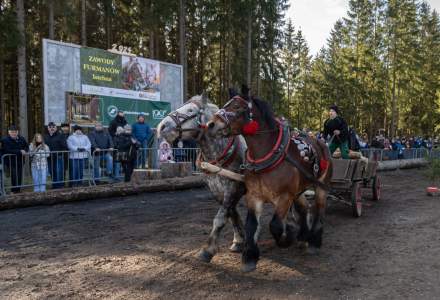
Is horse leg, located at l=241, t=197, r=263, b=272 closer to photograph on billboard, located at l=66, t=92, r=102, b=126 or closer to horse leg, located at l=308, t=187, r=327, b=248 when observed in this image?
horse leg, located at l=308, t=187, r=327, b=248

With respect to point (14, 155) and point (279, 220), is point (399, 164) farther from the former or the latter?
point (279, 220)

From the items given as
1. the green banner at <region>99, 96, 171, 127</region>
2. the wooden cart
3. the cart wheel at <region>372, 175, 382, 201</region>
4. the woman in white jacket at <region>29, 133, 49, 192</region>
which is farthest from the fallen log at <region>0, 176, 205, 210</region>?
the green banner at <region>99, 96, 171, 127</region>

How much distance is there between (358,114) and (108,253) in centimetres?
3886

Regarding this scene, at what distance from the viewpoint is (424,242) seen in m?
5.89

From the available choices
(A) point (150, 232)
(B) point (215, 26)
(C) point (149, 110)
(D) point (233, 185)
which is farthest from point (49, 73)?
(B) point (215, 26)

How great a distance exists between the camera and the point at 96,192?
32.7 ft

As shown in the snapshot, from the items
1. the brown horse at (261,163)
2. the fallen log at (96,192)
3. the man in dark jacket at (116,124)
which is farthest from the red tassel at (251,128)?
the man in dark jacket at (116,124)

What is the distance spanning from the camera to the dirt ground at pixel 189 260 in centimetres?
403

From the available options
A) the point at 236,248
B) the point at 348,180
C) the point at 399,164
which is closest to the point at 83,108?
the point at 348,180

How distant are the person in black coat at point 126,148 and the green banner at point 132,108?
14.9ft

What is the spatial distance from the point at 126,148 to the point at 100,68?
5.67m

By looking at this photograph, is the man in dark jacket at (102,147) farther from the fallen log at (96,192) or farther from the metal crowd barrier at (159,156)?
the metal crowd barrier at (159,156)

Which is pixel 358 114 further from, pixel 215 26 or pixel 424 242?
pixel 424 242

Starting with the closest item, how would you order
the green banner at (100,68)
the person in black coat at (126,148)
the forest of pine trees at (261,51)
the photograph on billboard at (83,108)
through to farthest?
the person in black coat at (126,148)
the photograph on billboard at (83,108)
the green banner at (100,68)
the forest of pine trees at (261,51)
